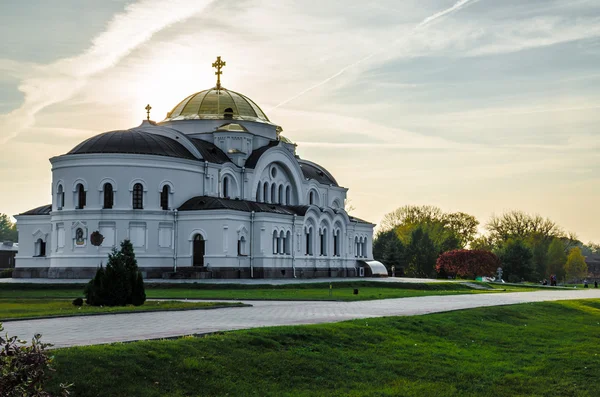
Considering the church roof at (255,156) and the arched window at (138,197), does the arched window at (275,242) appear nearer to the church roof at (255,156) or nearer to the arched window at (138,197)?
the church roof at (255,156)

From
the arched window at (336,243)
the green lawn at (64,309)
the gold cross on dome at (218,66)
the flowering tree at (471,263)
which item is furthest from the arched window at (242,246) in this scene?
the flowering tree at (471,263)

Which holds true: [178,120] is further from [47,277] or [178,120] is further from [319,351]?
[319,351]

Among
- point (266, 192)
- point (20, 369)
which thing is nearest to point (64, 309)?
point (20, 369)

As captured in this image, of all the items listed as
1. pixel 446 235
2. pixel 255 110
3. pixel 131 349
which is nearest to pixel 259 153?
pixel 255 110

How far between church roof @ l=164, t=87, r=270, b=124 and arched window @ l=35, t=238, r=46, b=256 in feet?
54.9

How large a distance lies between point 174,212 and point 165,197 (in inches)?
61.8

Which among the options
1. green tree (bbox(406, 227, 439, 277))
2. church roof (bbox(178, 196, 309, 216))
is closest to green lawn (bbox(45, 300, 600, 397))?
church roof (bbox(178, 196, 309, 216))

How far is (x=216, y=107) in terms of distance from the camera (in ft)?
258

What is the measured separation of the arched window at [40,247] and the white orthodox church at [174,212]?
0.09 meters

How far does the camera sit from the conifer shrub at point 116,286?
3086cm

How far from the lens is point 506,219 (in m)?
126

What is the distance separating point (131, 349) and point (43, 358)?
18.5 ft

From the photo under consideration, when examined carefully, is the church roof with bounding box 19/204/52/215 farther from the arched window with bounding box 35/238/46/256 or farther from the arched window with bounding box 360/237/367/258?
the arched window with bounding box 360/237/367/258

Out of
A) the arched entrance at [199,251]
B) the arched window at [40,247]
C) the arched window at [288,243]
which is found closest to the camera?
the arched entrance at [199,251]
